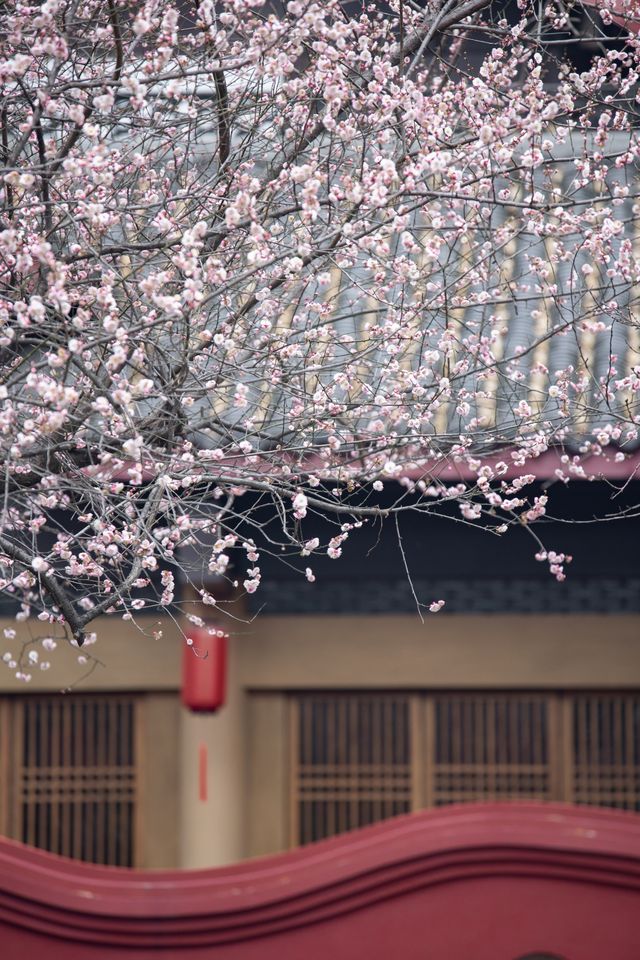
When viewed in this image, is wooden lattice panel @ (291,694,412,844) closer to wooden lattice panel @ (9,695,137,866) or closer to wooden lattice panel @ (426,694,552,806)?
wooden lattice panel @ (426,694,552,806)

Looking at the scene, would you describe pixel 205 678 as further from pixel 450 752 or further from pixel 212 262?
pixel 212 262

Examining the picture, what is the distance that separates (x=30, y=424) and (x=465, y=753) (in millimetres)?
4489

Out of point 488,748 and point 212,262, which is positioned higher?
point 212,262

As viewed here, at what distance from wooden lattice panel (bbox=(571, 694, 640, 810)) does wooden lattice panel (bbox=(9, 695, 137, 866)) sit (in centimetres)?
292

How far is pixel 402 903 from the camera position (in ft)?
15.4

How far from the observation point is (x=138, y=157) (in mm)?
3928

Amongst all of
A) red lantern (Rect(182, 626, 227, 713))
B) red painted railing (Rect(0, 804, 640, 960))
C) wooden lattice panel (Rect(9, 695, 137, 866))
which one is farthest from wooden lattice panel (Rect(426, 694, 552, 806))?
red painted railing (Rect(0, 804, 640, 960))

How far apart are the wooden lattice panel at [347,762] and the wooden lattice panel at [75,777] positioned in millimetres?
1122

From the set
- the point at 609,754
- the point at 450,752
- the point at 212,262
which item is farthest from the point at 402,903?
the point at 212,262

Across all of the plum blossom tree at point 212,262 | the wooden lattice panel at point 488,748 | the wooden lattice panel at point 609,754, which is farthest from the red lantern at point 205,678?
the wooden lattice panel at point 609,754

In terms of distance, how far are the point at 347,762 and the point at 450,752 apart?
0.68m

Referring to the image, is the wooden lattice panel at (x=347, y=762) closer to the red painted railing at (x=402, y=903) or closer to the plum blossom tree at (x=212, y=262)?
the red painted railing at (x=402, y=903)

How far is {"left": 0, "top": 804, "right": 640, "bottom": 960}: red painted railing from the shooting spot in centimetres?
466

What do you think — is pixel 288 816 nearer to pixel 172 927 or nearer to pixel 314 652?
pixel 314 652
